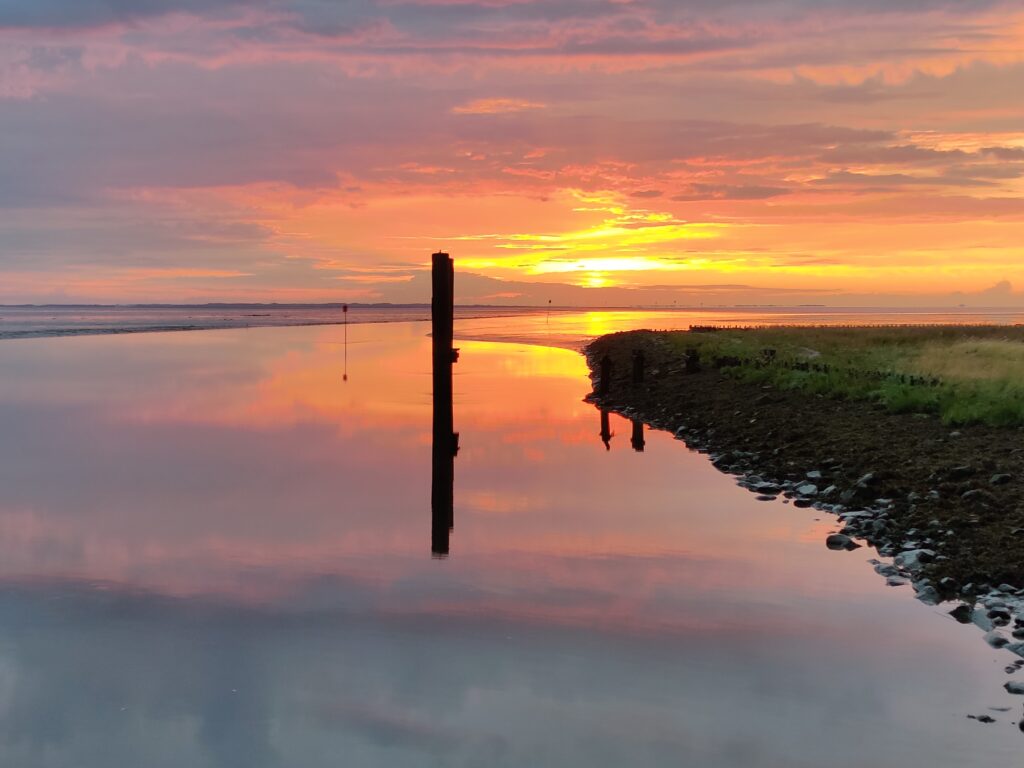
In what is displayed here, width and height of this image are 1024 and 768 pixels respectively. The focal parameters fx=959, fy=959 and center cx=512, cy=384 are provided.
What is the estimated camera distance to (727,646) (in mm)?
9773

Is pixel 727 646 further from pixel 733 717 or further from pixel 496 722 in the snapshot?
pixel 496 722

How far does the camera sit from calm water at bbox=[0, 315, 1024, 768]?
7781mm

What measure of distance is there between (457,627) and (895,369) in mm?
25422

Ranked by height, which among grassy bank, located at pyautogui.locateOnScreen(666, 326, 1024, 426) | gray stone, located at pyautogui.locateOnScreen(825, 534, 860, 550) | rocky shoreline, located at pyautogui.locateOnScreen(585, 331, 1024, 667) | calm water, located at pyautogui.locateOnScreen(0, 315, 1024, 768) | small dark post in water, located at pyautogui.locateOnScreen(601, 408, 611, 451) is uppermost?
grassy bank, located at pyautogui.locateOnScreen(666, 326, 1024, 426)

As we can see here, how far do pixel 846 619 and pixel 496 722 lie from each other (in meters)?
4.58

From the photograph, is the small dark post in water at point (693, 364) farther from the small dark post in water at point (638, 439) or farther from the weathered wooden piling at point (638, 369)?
the small dark post in water at point (638, 439)

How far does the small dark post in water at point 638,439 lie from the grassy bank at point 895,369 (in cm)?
418

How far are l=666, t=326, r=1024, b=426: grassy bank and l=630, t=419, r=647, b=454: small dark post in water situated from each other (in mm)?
4184

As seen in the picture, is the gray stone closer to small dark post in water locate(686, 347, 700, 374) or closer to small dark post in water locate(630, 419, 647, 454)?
small dark post in water locate(630, 419, 647, 454)

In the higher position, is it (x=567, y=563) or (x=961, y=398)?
(x=961, y=398)

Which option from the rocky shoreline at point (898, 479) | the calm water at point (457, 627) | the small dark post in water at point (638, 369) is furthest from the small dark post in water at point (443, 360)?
the small dark post in water at point (638, 369)

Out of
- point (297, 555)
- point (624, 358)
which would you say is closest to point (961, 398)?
point (297, 555)

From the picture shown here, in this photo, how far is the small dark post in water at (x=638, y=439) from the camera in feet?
77.0

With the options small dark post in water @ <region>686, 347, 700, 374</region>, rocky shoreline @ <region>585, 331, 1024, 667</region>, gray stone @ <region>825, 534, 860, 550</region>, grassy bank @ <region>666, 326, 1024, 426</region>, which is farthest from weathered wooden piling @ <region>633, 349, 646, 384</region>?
gray stone @ <region>825, 534, 860, 550</region>
